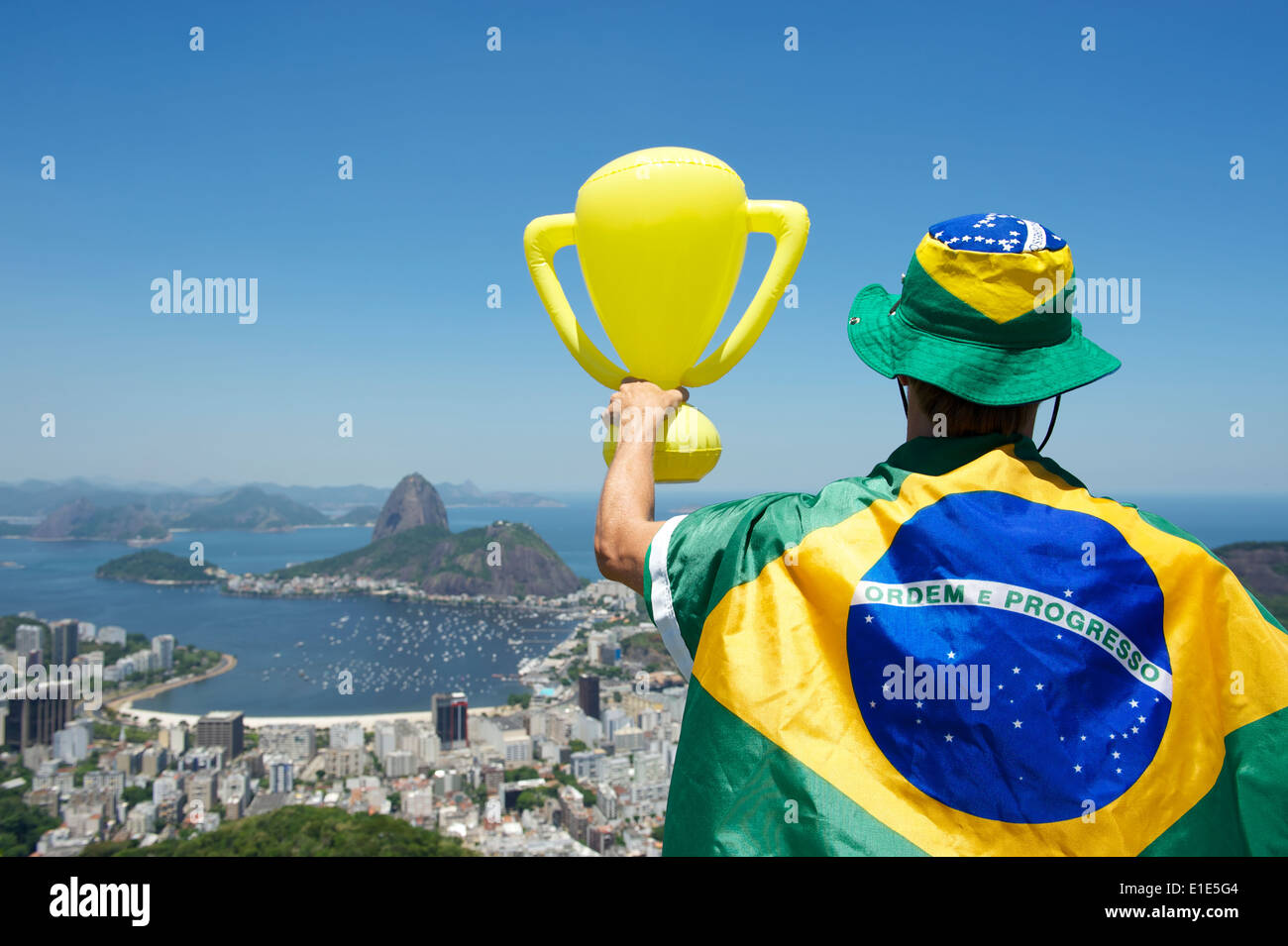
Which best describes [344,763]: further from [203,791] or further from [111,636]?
[111,636]

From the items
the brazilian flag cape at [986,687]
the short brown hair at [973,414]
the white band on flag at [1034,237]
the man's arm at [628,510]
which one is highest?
the white band on flag at [1034,237]

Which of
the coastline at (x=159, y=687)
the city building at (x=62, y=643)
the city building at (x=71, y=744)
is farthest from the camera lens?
the coastline at (x=159, y=687)

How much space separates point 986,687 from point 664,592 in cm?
A: 38

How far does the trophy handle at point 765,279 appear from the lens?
5.81 ft

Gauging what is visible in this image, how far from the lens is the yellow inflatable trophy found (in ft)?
5.46

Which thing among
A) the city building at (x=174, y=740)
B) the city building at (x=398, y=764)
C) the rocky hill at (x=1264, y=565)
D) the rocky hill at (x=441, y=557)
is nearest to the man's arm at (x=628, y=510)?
the rocky hill at (x=1264, y=565)

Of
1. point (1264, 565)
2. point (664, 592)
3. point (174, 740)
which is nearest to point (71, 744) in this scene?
point (174, 740)

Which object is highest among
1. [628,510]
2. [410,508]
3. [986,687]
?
[628,510]

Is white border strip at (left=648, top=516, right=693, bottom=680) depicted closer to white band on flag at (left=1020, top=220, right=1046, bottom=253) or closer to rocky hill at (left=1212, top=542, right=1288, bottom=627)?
white band on flag at (left=1020, top=220, right=1046, bottom=253)

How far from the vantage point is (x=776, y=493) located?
992mm

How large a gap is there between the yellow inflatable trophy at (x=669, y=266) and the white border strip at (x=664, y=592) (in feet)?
2.12

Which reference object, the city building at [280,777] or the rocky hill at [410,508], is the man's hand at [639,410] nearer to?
the city building at [280,777]

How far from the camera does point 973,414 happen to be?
0.97 m
